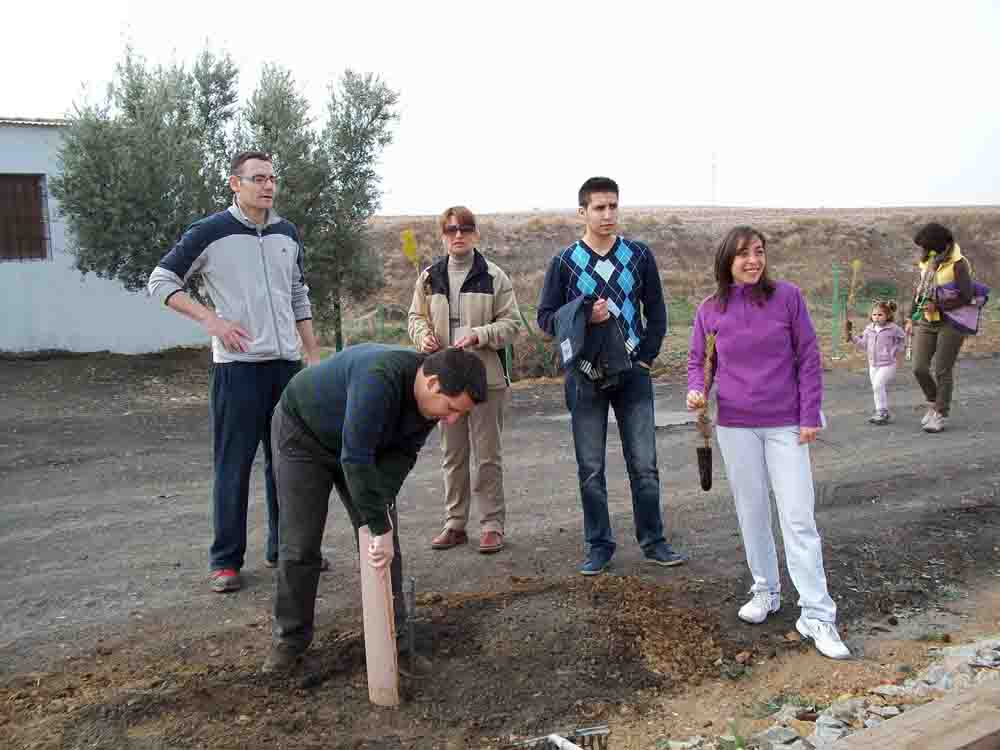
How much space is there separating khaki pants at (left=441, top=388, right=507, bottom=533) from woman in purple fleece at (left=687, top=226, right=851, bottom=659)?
1.71 metres

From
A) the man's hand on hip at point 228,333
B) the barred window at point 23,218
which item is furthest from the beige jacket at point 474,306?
the barred window at point 23,218

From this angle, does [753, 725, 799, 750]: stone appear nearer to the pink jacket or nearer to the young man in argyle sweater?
the young man in argyle sweater

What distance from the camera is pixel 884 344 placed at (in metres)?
10.8

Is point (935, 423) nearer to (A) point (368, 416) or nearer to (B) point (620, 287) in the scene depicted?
(B) point (620, 287)

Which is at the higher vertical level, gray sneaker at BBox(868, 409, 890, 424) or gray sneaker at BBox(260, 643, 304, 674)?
gray sneaker at BBox(260, 643, 304, 674)

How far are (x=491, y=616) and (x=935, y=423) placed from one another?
6892mm

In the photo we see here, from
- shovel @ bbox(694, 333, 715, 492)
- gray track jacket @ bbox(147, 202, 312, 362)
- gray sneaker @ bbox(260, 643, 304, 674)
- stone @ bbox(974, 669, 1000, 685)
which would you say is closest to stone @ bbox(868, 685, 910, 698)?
stone @ bbox(974, 669, 1000, 685)

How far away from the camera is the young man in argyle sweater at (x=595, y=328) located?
570cm

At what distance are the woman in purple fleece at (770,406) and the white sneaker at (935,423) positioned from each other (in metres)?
6.05

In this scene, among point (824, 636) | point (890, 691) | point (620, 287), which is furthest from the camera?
point (620, 287)

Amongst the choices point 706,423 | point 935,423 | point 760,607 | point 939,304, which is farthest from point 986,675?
point 935,423

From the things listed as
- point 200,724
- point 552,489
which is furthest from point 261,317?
point 552,489

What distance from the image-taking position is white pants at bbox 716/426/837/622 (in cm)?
478

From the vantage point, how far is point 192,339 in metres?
19.2
